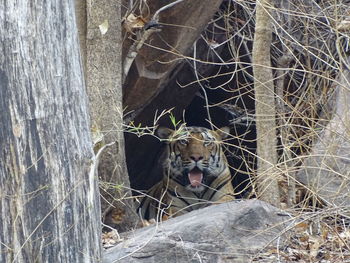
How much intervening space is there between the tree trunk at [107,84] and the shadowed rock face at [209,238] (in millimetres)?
653

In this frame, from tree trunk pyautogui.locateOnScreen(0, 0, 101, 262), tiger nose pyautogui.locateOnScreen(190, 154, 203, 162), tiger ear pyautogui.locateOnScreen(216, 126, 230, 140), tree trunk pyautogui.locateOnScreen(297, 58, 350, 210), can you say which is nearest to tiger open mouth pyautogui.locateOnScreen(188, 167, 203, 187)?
tiger nose pyautogui.locateOnScreen(190, 154, 203, 162)

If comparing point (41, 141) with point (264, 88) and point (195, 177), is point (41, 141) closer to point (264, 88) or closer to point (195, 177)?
point (264, 88)

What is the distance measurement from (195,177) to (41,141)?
179 inches

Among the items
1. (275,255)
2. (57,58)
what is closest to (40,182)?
(57,58)

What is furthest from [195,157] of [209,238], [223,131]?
[209,238]

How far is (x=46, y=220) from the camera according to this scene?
17.2 ft

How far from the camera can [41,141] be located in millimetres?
5203

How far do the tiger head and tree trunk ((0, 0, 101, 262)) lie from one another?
13.7 feet

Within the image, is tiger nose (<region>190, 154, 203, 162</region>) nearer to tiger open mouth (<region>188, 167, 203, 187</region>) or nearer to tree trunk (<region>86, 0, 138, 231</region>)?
tiger open mouth (<region>188, 167, 203, 187</region>)

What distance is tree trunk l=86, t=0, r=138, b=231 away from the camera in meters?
7.73

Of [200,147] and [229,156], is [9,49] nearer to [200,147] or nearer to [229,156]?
[200,147]

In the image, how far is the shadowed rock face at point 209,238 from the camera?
660 centimetres

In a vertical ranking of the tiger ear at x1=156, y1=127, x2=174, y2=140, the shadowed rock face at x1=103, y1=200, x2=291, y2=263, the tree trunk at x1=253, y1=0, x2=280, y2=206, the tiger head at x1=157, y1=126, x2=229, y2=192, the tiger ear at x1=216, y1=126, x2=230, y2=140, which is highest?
the tree trunk at x1=253, y1=0, x2=280, y2=206

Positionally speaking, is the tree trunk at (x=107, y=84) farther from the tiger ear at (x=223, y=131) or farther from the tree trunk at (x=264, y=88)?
the tiger ear at (x=223, y=131)
